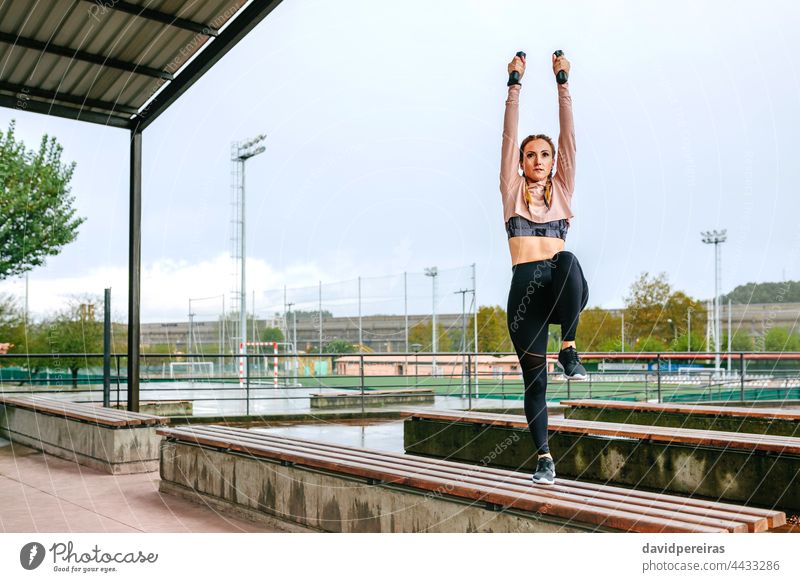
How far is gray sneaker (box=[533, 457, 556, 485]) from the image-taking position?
2662mm

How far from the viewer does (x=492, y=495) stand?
98.5 inches

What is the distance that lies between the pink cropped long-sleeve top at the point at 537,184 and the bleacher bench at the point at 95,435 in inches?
139

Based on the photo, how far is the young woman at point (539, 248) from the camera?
2510 mm

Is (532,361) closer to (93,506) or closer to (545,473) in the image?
(545,473)

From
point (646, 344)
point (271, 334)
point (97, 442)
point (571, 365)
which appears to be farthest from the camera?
point (271, 334)

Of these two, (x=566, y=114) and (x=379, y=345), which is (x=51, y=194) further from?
(x=566, y=114)

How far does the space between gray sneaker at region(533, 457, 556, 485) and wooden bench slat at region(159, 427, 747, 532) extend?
15 centimetres

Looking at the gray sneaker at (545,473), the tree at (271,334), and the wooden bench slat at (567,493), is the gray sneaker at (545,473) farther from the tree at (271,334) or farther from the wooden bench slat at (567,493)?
the tree at (271,334)

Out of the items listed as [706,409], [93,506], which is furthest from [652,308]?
[93,506]

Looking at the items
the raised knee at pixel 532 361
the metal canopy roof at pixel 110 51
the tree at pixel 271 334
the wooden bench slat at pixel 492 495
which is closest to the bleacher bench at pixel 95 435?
the wooden bench slat at pixel 492 495

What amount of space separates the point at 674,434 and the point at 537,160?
1911 millimetres
